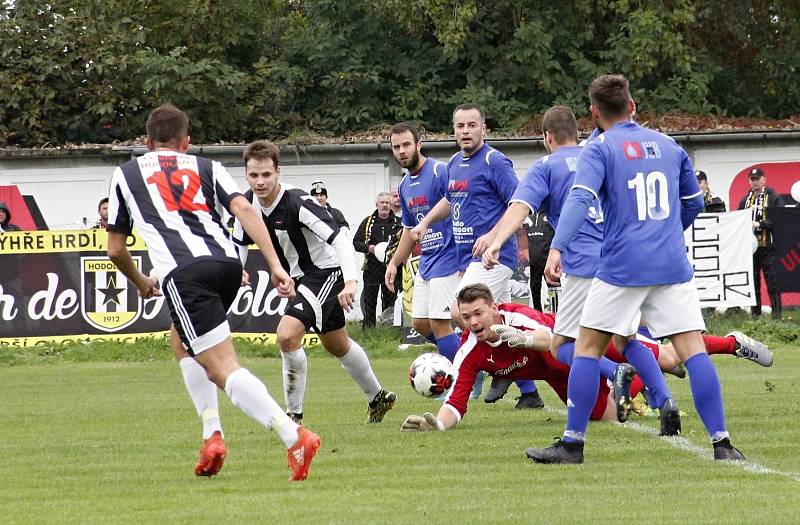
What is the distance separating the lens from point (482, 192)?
35.4ft

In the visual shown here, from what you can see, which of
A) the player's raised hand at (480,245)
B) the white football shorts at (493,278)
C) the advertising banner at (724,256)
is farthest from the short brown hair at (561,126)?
the advertising banner at (724,256)

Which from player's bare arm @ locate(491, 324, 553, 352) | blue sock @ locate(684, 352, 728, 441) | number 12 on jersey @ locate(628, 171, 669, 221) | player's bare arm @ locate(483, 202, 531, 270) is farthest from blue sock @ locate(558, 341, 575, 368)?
number 12 on jersey @ locate(628, 171, 669, 221)

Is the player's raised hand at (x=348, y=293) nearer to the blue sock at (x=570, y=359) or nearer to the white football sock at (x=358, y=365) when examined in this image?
the white football sock at (x=358, y=365)

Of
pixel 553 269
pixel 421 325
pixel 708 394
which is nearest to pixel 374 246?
pixel 421 325

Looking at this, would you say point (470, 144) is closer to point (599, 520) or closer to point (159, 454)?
point (159, 454)

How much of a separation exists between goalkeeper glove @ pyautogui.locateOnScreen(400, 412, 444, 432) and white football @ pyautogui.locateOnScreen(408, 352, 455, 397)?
24.5 inches

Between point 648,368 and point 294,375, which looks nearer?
point 648,368

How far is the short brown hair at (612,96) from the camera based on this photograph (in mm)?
7336

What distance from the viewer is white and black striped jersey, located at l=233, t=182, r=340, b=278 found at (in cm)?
927

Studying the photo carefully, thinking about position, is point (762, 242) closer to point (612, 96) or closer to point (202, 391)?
point (612, 96)

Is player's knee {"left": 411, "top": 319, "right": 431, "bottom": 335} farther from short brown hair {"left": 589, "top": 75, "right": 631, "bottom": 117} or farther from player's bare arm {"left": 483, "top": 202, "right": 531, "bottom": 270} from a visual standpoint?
short brown hair {"left": 589, "top": 75, "right": 631, "bottom": 117}

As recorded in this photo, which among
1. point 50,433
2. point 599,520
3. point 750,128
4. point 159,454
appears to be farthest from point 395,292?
point 599,520

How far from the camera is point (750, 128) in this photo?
72.2 ft

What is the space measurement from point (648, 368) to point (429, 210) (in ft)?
10.5
